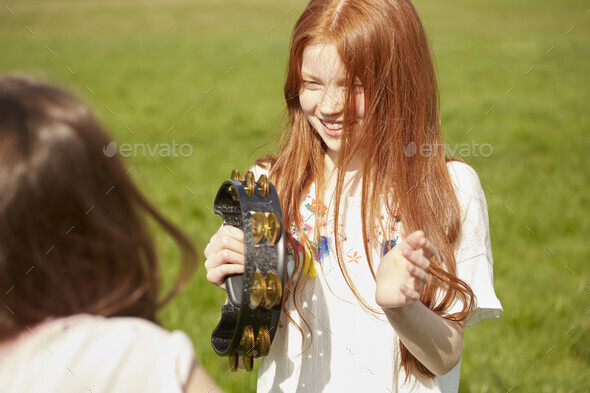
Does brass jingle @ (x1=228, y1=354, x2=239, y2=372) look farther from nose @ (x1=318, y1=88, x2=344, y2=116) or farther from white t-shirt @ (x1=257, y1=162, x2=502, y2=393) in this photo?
nose @ (x1=318, y1=88, x2=344, y2=116)

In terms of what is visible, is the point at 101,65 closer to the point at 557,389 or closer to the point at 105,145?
the point at 557,389

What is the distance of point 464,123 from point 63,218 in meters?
7.24

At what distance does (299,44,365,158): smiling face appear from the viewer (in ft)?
6.06

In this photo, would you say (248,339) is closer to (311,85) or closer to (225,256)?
(225,256)

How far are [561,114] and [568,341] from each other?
5.48 meters

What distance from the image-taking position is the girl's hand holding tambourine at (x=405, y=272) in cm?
138

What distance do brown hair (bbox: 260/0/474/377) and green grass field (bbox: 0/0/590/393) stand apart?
1.49ft

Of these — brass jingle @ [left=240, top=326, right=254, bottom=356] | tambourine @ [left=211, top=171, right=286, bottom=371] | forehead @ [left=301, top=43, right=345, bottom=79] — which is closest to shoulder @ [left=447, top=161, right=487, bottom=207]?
forehead @ [left=301, top=43, right=345, bottom=79]

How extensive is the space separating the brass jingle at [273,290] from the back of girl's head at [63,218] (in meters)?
0.27

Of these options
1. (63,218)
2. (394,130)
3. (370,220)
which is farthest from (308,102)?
(63,218)

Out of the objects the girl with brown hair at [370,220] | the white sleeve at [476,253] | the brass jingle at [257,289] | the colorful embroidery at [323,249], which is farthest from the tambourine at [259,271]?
the white sleeve at [476,253]

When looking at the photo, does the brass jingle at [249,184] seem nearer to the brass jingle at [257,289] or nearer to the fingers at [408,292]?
the brass jingle at [257,289]

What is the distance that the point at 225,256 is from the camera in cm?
171

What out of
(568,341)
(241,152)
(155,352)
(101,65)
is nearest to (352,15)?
(155,352)
